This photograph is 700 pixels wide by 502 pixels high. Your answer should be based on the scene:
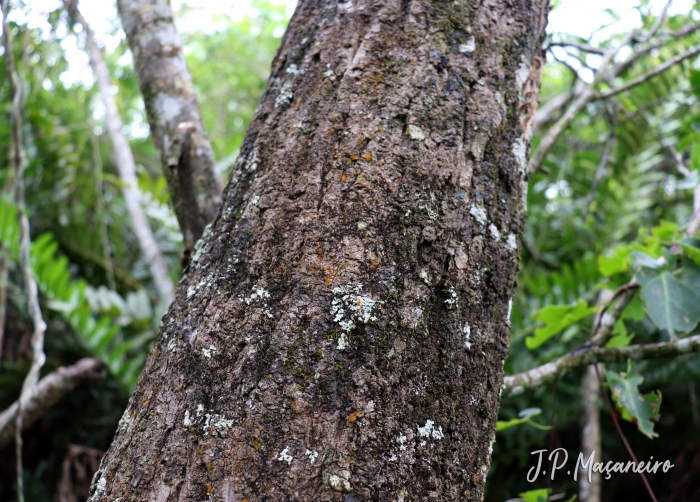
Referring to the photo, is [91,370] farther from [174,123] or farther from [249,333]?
[249,333]

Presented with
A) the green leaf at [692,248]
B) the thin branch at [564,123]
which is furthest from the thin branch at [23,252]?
the green leaf at [692,248]

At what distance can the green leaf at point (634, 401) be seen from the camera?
3.81 feet

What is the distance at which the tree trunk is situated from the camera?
63cm

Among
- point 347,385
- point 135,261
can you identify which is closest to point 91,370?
point 135,261

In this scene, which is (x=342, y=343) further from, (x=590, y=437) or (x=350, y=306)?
(x=590, y=437)

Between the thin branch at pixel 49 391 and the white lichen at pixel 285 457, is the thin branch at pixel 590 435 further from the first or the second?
the thin branch at pixel 49 391

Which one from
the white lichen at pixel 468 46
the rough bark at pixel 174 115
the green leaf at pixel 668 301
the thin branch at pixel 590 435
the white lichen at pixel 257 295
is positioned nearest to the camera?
the white lichen at pixel 257 295

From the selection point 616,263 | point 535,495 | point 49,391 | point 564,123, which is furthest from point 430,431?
point 49,391

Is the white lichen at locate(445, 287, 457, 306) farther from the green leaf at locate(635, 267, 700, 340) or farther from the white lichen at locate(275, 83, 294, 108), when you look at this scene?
the green leaf at locate(635, 267, 700, 340)

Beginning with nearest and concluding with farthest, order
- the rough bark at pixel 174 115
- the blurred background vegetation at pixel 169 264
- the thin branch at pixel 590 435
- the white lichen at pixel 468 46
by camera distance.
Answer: the white lichen at pixel 468 46 < the rough bark at pixel 174 115 < the thin branch at pixel 590 435 < the blurred background vegetation at pixel 169 264

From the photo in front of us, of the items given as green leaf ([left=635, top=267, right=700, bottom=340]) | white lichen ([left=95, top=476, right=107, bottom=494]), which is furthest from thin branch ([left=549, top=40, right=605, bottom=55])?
white lichen ([left=95, top=476, right=107, bottom=494])

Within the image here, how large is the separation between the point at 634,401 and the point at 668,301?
9.8 inches

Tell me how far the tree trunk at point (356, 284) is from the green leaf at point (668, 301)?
53 centimetres

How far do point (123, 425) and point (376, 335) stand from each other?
1.26ft
